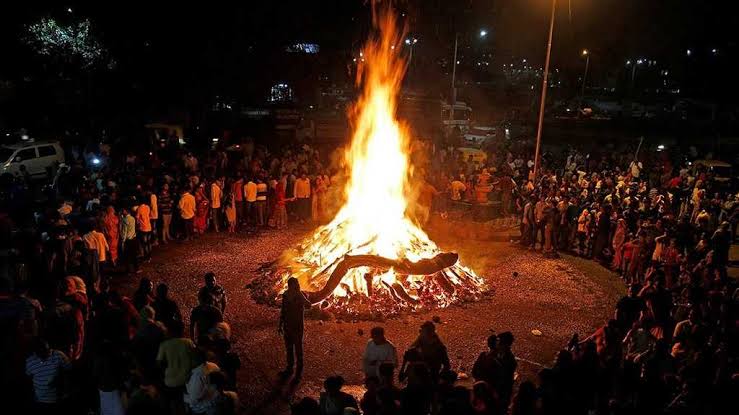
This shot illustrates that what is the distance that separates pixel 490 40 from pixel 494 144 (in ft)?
178

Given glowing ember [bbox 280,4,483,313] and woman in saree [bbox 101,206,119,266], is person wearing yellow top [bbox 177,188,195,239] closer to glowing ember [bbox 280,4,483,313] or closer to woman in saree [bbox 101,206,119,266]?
woman in saree [bbox 101,206,119,266]

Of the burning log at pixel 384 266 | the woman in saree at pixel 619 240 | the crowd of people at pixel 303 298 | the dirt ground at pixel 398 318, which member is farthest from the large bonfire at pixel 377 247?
the woman in saree at pixel 619 240

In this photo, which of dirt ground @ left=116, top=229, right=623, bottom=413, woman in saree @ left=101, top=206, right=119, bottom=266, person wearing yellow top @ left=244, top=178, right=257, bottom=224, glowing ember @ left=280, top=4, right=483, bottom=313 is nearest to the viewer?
dirt ground @ left=116, top=229, right=623, bottom=413

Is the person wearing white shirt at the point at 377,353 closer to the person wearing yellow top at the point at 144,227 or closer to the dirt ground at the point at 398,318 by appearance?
the dirt ground at the point at 398,318

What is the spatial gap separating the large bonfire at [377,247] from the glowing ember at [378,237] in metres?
0.02

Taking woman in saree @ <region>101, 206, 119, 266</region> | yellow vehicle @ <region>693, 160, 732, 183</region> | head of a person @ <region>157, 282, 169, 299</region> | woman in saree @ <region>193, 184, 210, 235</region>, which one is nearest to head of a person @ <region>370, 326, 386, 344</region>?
head of a person @ <region>157, 282, 169, 299</region>

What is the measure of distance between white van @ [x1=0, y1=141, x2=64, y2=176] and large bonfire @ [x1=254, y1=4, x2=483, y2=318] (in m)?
13.9

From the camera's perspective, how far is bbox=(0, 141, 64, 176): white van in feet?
74.3

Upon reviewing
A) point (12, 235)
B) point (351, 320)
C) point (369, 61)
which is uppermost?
point (369, 61)

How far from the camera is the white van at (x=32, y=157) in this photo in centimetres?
2264

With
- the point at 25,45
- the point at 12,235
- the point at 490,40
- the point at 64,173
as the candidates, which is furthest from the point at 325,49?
the point at 490,40

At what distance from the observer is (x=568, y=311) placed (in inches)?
520

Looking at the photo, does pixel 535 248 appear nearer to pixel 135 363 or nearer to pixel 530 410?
pixel 530 410

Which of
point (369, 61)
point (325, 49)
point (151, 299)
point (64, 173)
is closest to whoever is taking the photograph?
point (151, 299)
